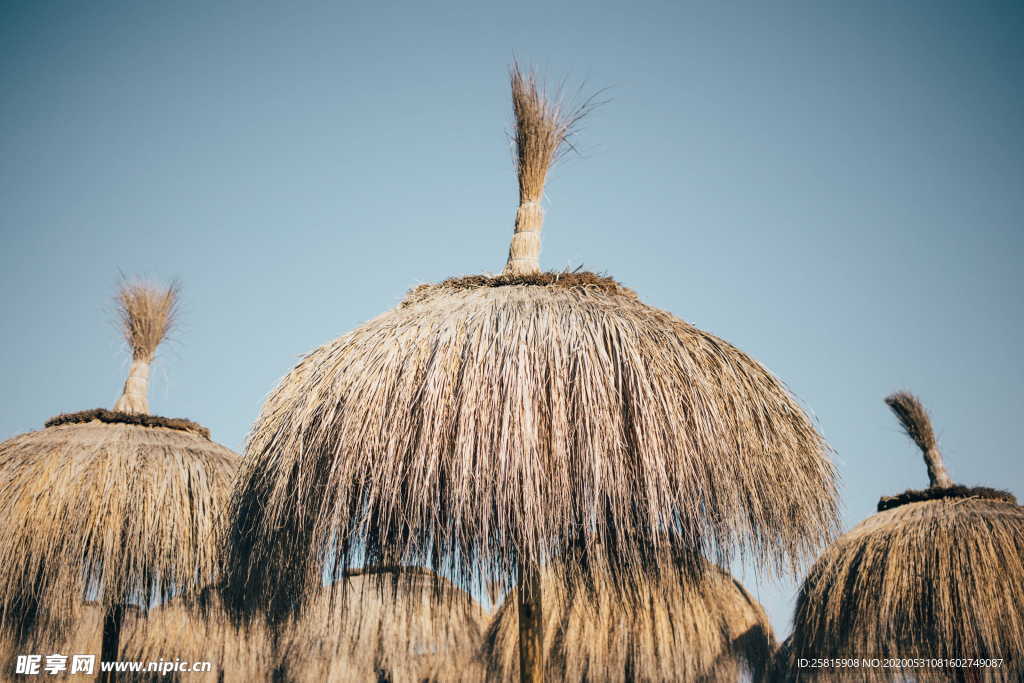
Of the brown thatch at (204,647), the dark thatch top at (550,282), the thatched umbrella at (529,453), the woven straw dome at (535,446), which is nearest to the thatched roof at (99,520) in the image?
the brown thatch at (204,647)

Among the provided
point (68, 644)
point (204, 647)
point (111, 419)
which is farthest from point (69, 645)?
point (111, 419)

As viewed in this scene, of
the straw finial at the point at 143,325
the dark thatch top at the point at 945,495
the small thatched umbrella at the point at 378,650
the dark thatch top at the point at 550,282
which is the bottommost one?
the small thatched umbrella at the point at 378,650

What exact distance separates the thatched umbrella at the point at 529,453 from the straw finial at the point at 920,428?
5509mm

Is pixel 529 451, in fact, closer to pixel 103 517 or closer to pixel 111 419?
pixel 103 517

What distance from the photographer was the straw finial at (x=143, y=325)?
883 cm

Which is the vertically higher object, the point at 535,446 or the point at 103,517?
the point at 535,446

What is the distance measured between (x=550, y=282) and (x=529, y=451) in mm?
1352

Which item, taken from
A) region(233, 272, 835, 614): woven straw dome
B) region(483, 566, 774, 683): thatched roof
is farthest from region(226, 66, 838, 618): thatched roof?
region(483, 566, 774, 683): thatched roof

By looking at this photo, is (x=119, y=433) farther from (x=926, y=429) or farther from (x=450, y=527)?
(x=926, y=429)

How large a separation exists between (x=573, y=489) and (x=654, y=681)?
628cm

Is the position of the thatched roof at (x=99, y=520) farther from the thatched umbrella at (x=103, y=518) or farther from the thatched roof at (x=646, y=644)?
the thatched roof at (x=646, y=644)

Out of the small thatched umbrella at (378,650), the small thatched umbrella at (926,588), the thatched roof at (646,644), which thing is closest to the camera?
the small thatched umbrella at (926,588)

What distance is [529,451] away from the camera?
3.93m

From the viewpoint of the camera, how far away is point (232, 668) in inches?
369
